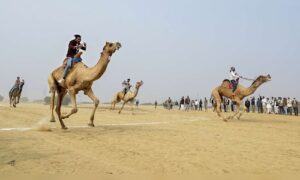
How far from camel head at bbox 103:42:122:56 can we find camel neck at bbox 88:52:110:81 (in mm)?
124

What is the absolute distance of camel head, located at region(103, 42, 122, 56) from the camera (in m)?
13.0

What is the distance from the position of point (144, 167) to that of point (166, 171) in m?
0.45

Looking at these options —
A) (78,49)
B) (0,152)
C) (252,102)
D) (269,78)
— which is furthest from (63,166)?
(252,102)

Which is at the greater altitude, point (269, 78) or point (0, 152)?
point (269, 78)

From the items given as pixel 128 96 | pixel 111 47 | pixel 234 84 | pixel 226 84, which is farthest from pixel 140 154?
pixel 128 96

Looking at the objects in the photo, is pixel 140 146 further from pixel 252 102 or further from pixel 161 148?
pixel 252 102

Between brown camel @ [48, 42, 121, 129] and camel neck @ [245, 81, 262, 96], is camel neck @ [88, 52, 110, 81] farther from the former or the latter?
camel neck @ [245, 81, 262, 96]

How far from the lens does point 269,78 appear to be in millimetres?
20844

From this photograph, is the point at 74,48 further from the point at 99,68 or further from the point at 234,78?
the point at 234,78

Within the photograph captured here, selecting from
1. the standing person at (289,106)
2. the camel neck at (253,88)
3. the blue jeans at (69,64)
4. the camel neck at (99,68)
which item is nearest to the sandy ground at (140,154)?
the camel neck at (99,68)

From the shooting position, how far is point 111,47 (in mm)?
13156

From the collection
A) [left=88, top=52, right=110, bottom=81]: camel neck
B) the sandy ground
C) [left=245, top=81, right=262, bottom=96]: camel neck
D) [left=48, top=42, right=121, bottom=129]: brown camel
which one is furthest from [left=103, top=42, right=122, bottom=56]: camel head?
[left=245, top=81, right=262, bottom=96]: camel neck

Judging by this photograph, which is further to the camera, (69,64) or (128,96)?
(128,96)

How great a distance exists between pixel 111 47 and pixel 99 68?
0.81m
